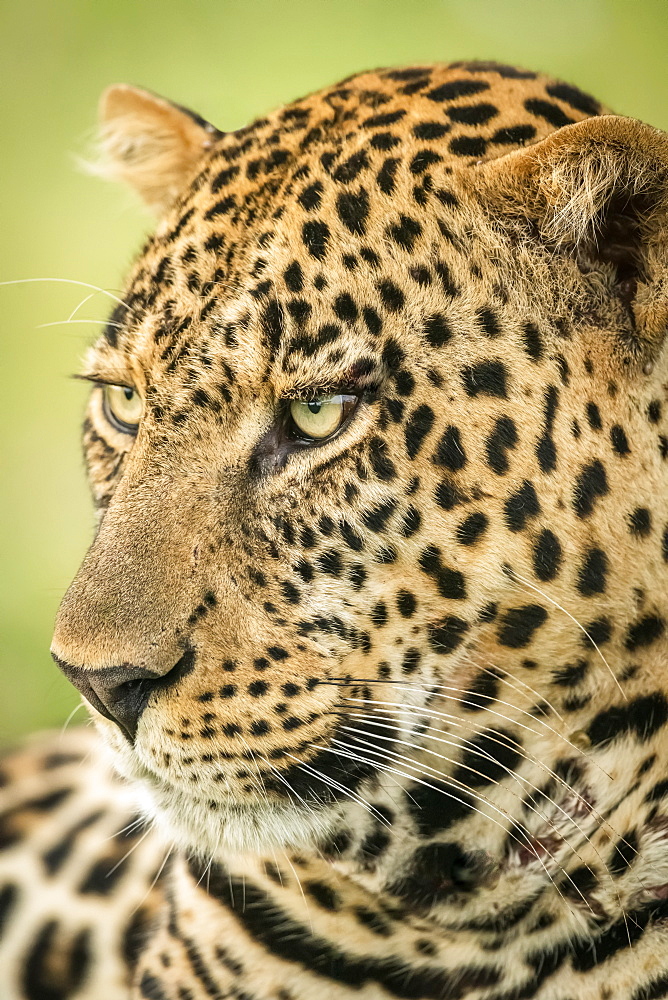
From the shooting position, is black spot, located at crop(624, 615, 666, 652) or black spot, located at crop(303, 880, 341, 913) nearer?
black spot, located at crop(624, 615, 666, 652)

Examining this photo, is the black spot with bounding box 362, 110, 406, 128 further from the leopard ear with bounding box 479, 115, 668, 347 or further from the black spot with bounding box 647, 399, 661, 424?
the black spot with bounding box 647, 399, 661, 424

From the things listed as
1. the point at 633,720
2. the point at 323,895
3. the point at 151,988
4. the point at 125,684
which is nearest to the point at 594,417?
the point at 633,720

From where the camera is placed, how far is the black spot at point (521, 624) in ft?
7.07

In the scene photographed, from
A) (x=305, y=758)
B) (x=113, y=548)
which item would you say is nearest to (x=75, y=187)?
(x=113, y=548)

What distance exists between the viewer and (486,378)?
214 cm

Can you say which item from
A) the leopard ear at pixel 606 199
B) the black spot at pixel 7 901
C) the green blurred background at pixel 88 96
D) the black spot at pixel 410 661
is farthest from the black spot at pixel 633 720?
the black spot at pixel 7 901

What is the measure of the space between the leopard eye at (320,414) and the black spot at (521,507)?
35 cm

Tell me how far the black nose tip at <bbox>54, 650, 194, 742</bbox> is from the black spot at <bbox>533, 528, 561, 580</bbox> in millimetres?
662

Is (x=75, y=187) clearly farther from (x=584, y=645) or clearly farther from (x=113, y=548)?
(x=584, y=645)

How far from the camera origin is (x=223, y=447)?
227 centimetres

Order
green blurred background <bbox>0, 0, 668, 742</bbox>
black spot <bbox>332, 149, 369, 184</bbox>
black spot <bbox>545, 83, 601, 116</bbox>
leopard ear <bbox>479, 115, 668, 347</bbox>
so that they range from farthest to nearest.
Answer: green blurred background <bbox>0, 0, 668, 742</bbox>, black spot <bbox>545, 83, 601, 116</bbox>, black spot <bbox>332, 149, 369, 184</bbox>, leopard ear <bbox>479, 115, 668, 347</bbox>

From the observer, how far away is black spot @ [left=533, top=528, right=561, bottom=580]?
2.12 metres

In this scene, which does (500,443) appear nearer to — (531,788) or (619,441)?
(619,441)

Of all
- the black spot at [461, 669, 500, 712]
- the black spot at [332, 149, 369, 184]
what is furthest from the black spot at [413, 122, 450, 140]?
the black spot at [461, 669, 500, 712]
